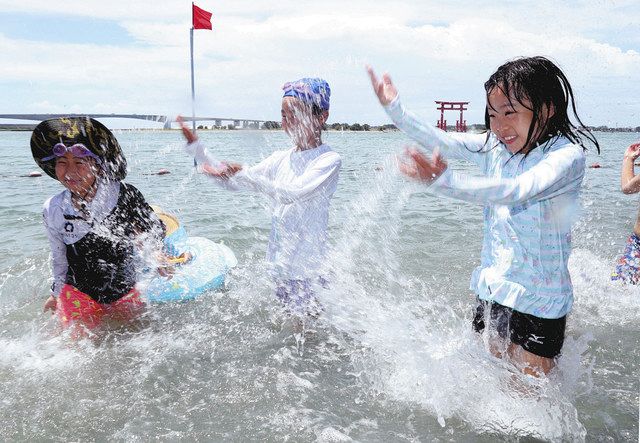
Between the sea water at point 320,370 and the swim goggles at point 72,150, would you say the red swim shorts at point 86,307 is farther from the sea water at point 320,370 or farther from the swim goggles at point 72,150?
the swim goggles at point 72,150

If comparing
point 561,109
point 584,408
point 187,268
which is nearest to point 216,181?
point 187,268

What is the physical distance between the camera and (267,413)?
9.02 feet

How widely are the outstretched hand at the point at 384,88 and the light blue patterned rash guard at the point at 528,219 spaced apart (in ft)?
0.12

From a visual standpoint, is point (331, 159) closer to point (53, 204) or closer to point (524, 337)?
point (524, 337)

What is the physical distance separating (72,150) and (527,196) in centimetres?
256

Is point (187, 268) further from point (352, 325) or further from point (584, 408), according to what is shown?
point (584, 408)

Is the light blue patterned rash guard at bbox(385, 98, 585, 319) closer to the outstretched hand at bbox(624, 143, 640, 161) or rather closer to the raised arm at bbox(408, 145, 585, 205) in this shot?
the raised arm at bbox(408, 145, 585, 205)

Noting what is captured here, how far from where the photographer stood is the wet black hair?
2.14 meters

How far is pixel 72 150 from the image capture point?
311cm

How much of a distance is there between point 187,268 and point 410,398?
2.36 meters

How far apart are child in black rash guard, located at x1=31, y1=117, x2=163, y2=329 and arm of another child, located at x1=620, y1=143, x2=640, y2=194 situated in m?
4.06

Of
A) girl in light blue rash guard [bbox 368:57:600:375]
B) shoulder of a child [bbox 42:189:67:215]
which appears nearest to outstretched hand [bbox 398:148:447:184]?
girl in light blue rash guard [bbox 368:57:600:375]

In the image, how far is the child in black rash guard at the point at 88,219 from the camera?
3129 mm

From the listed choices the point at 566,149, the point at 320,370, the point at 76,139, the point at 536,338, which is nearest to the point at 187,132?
the point at 76,139
